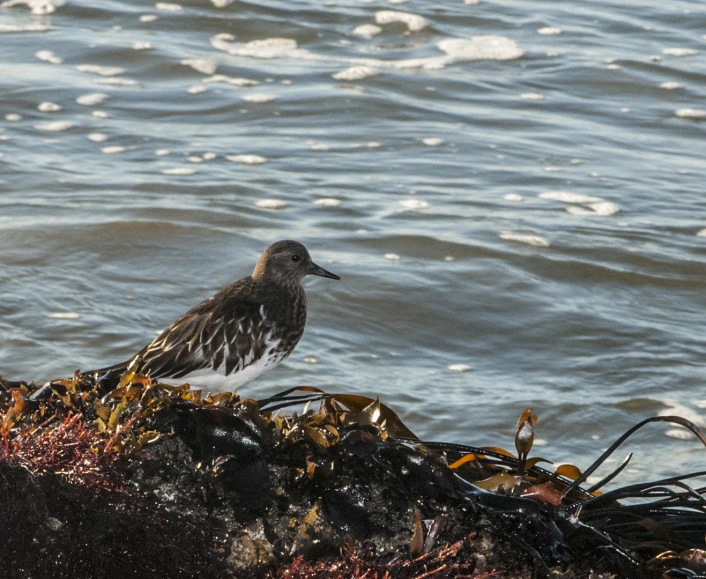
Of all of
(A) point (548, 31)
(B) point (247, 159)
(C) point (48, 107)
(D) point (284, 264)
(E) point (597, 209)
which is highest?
(A) point (548, 31)

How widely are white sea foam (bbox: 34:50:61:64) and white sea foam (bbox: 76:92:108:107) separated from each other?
2.85 feet

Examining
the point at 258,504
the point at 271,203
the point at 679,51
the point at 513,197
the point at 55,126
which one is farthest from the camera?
the point at 679,51

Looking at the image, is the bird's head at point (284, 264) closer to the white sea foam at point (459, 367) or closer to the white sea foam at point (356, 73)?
the white sea foam at point (459, 367)

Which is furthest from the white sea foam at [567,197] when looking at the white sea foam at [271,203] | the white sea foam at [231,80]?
the white sea foam at [231,80]

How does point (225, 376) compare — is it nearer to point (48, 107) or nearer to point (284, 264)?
point (284, 264)

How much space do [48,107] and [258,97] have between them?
1.57 meters

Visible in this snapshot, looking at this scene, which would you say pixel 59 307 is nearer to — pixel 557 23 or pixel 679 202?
pixel 679 202

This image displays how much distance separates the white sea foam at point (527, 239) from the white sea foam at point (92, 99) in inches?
136

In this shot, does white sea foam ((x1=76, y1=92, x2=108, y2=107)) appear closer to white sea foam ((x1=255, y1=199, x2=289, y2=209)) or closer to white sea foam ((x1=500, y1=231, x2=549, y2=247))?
white sea foam ((x1=255, y1=199, x2=289, y2=209))

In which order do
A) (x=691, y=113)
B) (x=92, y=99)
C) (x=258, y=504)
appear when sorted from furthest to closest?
1. (x=691, y=113)
2. (x=92, y=99)
3. (x=258, y=504)

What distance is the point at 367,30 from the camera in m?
10.1

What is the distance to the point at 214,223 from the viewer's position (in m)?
6.35

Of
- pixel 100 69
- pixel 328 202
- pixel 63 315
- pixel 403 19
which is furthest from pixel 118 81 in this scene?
pixel 63 315

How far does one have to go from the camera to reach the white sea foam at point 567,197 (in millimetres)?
6895
